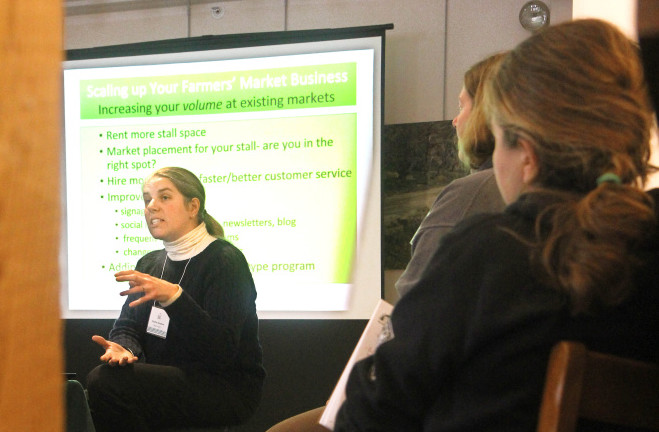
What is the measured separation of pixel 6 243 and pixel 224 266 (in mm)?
→ 2285

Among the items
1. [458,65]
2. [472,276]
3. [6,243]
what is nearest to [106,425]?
[472,276]

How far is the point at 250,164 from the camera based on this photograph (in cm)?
429

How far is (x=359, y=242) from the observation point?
161 inches

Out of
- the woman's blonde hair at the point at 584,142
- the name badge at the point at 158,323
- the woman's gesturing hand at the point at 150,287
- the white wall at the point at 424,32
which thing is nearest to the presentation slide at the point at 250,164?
the white wall at the point at 424,32

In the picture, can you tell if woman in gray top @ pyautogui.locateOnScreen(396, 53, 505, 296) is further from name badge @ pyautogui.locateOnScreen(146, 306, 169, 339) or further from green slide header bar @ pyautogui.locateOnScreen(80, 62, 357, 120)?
green slide header bar @ pyautogui.locateOnScreen(80, 62, 357, 120)

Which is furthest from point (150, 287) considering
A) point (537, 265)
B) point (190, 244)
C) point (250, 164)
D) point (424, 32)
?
point (424, 32)

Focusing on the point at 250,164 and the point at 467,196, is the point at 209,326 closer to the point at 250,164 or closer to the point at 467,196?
the point at 467,196

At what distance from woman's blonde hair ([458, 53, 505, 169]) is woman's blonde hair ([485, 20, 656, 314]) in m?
0.62

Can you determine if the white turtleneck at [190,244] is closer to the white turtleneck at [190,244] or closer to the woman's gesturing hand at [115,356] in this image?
the white turtleneck at [190,244]

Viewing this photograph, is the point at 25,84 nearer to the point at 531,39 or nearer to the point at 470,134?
the point at 531,39

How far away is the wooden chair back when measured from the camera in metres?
0.74

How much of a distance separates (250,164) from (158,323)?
1737mm

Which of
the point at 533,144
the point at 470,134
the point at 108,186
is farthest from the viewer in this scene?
the point at 108,186

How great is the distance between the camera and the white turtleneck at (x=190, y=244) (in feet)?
9.58
